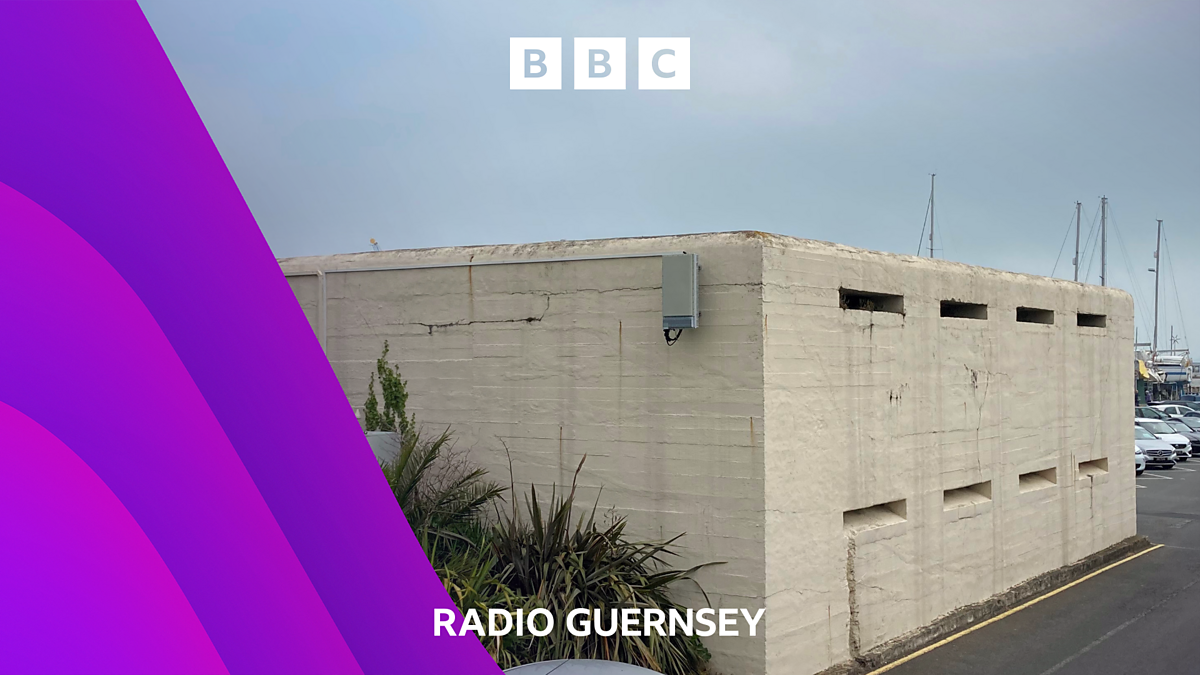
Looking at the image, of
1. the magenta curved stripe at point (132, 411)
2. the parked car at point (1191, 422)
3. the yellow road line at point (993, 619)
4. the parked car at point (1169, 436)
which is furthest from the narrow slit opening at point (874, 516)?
the parked car at point (1191, 422)

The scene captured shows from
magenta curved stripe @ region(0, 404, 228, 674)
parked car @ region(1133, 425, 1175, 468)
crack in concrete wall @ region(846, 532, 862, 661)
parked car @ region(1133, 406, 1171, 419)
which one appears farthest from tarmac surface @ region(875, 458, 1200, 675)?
parked car @ region(1133, 406, 1171, 419)

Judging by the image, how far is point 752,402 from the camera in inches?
373

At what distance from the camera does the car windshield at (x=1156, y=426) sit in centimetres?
3466

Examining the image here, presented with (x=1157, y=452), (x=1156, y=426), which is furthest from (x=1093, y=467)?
(x=1156, y=426)

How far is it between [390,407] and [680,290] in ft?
13.3

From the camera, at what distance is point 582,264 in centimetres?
1029

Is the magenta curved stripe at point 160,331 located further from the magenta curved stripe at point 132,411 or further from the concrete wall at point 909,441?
the concrete wall at point 909,441

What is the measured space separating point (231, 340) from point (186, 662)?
1964 mm

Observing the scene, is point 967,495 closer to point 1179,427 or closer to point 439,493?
point 439,493

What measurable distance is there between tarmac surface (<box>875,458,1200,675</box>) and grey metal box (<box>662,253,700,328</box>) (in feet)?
15.4

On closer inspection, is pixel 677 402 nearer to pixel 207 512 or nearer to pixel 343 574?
pixel 343 574

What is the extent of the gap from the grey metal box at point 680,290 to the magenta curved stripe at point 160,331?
165 inches

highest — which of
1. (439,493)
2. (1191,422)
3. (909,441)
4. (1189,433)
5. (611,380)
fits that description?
(611,380)

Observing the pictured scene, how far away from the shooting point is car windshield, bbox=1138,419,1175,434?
34.7 m
